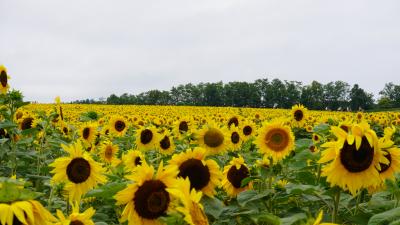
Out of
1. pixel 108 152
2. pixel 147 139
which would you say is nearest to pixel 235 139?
pixel 147 139

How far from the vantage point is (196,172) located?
3176 mm

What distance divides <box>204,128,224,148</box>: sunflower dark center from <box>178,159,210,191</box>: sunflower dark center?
6.91 feet

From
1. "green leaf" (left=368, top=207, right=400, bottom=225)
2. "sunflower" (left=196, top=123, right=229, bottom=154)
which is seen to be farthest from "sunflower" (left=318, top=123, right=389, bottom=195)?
"sunflower" (left=196, top=123, right=229, bottom=154)

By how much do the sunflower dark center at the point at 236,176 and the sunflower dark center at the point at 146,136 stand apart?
8.83 feet

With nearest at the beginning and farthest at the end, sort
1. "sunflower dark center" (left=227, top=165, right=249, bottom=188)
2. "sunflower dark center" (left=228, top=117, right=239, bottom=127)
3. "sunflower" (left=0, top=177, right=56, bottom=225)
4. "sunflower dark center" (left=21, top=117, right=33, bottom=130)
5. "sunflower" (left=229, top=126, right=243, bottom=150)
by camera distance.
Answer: "sunflower" (left=0, top=177, right=56, bottom=225), "sunflower dark center" (left=227, top=165, right=249, bottom=188), "sunflower" (left=229, top=126, right=243, bottom=150), "sunflower dark center" (left=21, top=117, right=33, bottom=130), "sunflower dark center" (left=228, top=117, right=239, bottom=127)

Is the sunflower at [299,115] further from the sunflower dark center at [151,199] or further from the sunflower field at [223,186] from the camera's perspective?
the sunflower dark center at [151,199]

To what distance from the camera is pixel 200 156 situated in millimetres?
3225

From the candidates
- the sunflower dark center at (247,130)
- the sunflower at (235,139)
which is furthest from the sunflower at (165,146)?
the sunflower dark center at (247,130)

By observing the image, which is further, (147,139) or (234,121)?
(234,121)

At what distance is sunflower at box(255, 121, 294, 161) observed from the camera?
4.54 m

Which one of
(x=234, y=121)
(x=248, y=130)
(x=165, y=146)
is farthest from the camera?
(x=234, y=121)

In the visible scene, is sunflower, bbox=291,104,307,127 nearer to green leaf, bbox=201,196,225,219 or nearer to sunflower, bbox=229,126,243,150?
sunflower, bbox=229,126,243,150

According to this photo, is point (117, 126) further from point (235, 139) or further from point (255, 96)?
point (255, 96)

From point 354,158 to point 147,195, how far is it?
122 cm
